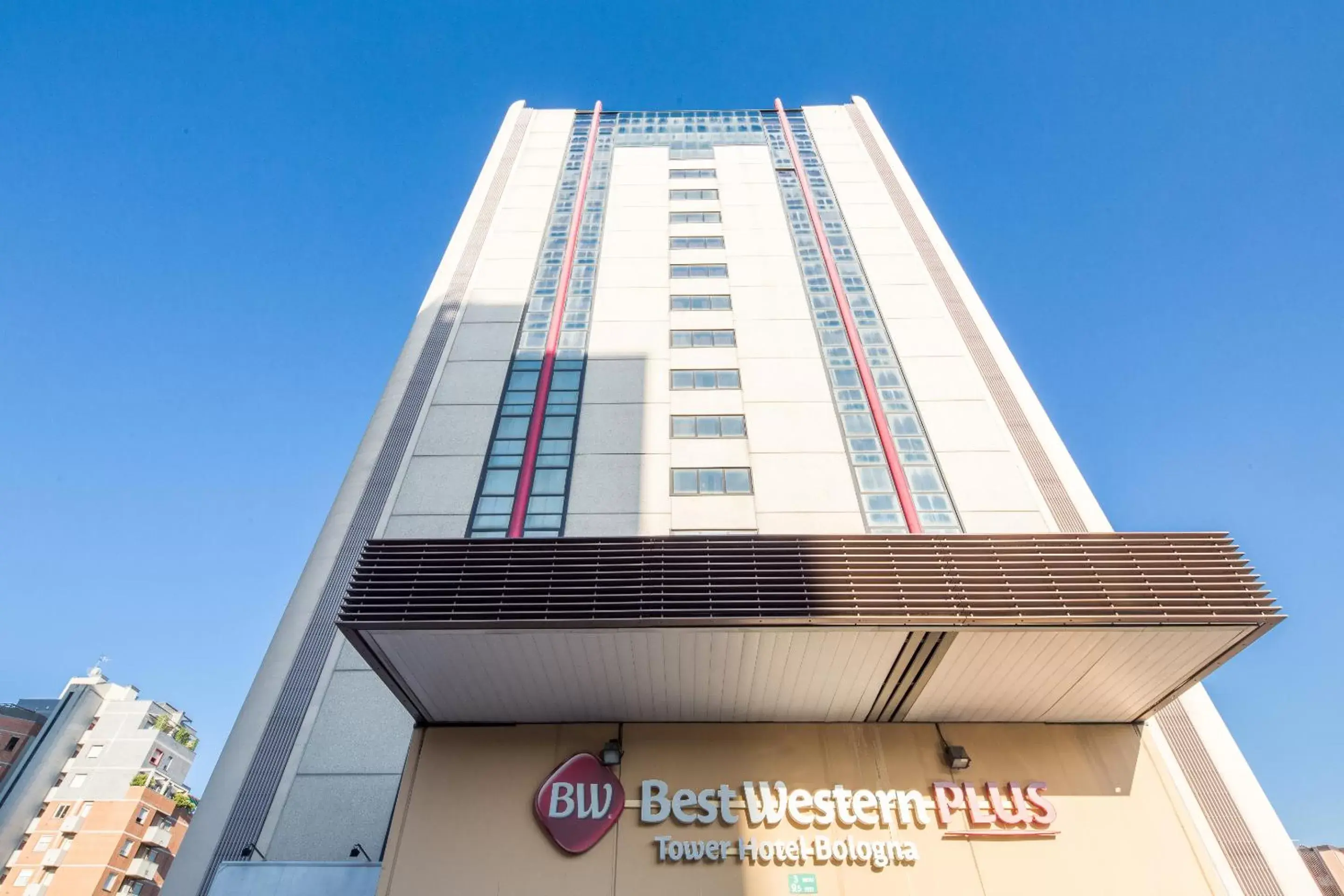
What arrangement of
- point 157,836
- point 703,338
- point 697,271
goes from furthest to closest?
1. point 157,836
2. point 697,271
3. point 703,338

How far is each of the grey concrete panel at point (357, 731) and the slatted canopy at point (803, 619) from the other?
3850 mm

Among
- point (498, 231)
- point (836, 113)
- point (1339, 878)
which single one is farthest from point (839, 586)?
point (1339, 878)

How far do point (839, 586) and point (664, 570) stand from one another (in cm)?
272

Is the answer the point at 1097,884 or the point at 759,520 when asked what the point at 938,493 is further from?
the point at 1097,884

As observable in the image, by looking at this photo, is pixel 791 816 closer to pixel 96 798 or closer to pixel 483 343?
pixel 483 343

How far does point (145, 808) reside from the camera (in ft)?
231

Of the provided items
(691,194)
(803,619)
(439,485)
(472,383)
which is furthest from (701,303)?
(803,619)

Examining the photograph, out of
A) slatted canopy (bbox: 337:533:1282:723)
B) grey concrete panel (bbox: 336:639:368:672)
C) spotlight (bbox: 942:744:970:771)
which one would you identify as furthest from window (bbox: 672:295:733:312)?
spotlight (bbox: 942:744:970:771)

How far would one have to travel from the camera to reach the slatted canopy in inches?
422

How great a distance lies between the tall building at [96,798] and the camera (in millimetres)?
64375

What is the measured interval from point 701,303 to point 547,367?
6.12 meters

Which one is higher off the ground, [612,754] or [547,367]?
[547,367]

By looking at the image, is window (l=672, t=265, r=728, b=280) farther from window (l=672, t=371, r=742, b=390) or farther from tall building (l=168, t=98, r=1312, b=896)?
tall building (l=168, t=98, r=1312, b=896)

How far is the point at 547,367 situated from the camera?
2311cm
